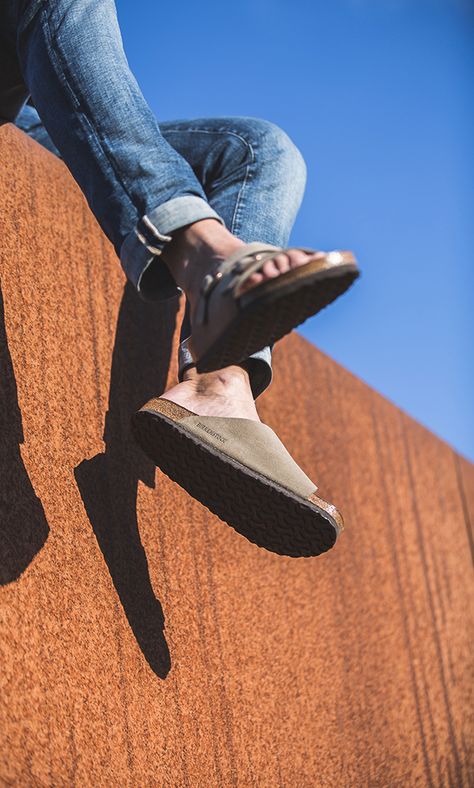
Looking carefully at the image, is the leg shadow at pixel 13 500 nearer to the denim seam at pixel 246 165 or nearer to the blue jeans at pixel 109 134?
the blue jeans at pixel 109 134

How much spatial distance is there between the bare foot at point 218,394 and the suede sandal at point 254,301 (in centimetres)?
17

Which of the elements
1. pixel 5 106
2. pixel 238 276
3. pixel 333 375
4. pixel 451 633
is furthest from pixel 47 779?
pixel 451 633

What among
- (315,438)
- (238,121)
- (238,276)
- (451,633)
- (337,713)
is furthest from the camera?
(451,633)

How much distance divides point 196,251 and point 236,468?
0.23 metres

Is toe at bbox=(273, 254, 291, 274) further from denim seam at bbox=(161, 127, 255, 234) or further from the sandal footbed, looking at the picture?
denim seam at bbox=(161, 127, 255, 234)

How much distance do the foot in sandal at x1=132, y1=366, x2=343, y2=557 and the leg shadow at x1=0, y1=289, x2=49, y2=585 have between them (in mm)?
145

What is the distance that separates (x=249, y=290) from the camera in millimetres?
641

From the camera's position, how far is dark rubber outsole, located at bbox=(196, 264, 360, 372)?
25.3 inches

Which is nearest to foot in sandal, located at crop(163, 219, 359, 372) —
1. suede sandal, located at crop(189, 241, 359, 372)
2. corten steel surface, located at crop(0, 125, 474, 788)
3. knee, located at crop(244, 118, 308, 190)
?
suede sandal, located at crop(189, 241, 359, 372)

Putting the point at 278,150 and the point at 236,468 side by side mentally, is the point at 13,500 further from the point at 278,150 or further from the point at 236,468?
the point at 278,150

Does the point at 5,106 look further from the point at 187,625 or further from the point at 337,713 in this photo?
the point at 337,713

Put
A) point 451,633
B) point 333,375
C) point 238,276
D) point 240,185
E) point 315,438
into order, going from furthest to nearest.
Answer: point 451,633 → point 333,375 → point 315,438 → point 240,185 → point 238,276

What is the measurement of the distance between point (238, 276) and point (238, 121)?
0.63 meters

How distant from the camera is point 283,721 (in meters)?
1.21
